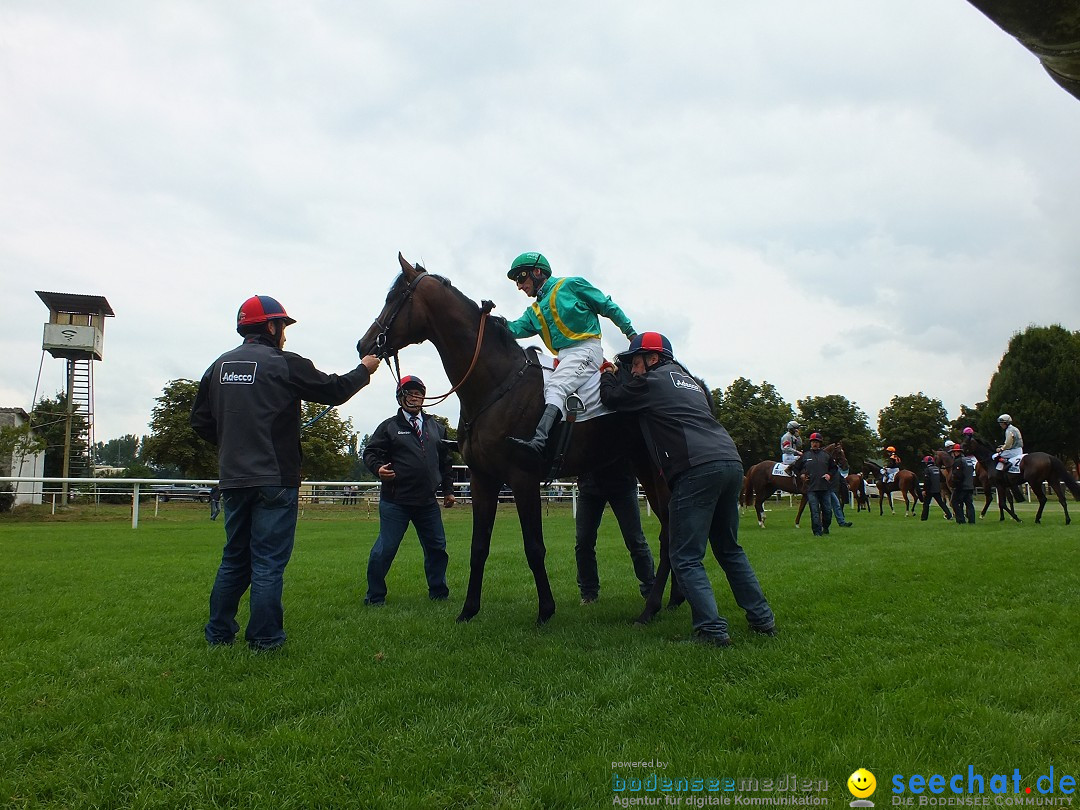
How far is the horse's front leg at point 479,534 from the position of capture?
215 inches

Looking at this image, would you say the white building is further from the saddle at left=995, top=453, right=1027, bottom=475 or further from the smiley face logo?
the saddle at left=995, top=453, right=1027, bottom=475

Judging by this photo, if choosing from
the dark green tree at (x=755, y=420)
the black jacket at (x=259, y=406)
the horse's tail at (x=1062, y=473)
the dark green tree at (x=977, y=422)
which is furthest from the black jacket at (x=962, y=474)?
the dark green tree at (x=755, y=420)

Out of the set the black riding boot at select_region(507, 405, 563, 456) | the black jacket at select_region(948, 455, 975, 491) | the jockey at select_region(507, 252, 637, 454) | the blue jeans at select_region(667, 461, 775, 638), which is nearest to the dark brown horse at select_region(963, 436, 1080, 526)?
the black jacket at select_region(948, 455, 975, 491)

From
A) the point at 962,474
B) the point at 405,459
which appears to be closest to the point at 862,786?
the point at 405,459

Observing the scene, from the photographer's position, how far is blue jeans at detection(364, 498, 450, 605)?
21.5ft

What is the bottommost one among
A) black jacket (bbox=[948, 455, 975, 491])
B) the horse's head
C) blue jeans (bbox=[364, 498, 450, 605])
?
blue jeans (bbox=[364, 498, 450, 605])

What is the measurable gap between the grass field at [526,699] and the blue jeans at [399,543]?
0.35 meters

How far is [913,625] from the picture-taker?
4.83 meters

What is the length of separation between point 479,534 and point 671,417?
1.84m

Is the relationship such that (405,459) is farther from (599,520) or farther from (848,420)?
(848,420)

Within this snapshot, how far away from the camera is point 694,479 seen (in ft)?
15.2

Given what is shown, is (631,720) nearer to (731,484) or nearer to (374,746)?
(374,746)

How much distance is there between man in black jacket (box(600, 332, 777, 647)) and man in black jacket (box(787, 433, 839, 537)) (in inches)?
380

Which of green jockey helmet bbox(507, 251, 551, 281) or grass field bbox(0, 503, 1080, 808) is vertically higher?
green jockey helmet bbox(507, 251, 551, 281)
